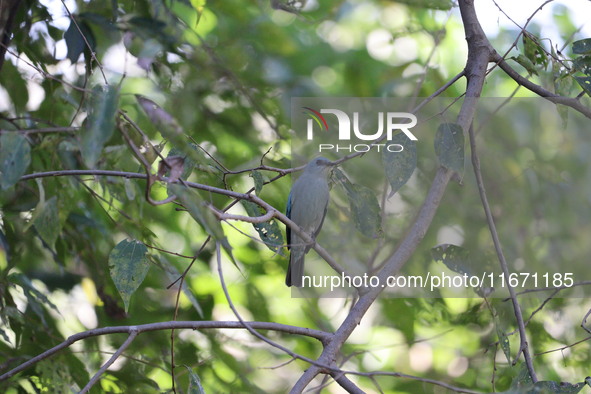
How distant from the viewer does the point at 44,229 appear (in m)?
1.95

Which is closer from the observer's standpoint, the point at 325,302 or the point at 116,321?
the point at 116,321

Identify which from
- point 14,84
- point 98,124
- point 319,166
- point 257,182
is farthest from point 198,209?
point 319,166

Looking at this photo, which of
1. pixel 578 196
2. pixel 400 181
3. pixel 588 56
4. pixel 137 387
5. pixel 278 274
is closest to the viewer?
pixel 400 181

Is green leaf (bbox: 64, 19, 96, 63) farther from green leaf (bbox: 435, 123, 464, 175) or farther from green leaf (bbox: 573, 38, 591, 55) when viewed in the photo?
green leaf (bbox: 573, 38, 591, 55)

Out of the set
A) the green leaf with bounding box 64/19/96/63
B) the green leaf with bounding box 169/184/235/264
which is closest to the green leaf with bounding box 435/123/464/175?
the green leaf with bounding box 169/184/235/264

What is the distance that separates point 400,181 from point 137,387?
1.30 m

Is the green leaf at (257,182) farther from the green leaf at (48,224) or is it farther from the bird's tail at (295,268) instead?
the bird's tail at (295,268)

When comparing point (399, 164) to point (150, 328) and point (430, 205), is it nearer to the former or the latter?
point (430, 205)

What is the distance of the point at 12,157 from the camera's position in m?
1.33

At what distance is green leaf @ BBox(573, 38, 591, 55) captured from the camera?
1.82 metres

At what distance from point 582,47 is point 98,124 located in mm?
1400

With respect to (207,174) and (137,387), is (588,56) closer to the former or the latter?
(207,174)

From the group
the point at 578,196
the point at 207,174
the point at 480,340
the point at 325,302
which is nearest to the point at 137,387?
the point at 207,174

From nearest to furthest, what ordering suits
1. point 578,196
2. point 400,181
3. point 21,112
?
point 400,181 < point 21,112 < point 578,196
